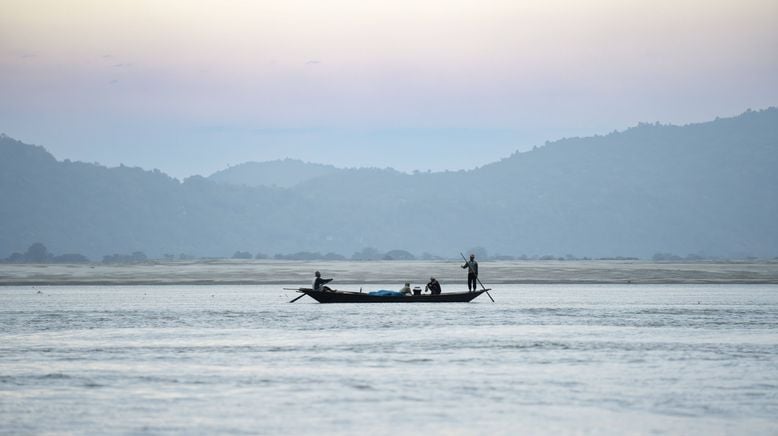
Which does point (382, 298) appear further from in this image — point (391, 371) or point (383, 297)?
point (391, 371)

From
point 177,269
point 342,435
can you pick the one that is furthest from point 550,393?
point 177,269

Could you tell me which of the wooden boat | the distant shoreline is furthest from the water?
the distant shoreline

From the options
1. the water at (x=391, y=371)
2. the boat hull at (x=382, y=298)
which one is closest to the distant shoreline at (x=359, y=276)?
the boat hull at (x=382, y=298)

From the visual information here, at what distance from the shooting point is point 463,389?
2394 cm

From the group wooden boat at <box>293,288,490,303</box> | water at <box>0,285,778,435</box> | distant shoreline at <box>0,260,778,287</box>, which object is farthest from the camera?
distant shoreline at <box>0,260,778,287</box>

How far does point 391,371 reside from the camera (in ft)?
87.9

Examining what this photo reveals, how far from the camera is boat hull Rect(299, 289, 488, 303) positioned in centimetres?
5120

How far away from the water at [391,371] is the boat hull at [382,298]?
1585mm

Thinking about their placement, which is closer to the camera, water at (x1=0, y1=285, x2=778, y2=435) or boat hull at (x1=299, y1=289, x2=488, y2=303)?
water at (x1=0, y1=285, x2=778, y2=435)

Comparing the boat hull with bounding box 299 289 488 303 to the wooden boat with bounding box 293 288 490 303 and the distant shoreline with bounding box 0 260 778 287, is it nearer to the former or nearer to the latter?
the wooden boat with bounding box 293 288 490 303

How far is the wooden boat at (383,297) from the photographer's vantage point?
5112cm

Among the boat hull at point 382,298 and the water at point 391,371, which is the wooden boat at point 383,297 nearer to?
the boat hull at point 382,298

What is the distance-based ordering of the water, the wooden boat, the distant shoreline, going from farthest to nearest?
the distant shoreline, the wooden boat, the water

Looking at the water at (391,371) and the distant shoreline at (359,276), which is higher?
the distant shoreline at (359,276)
